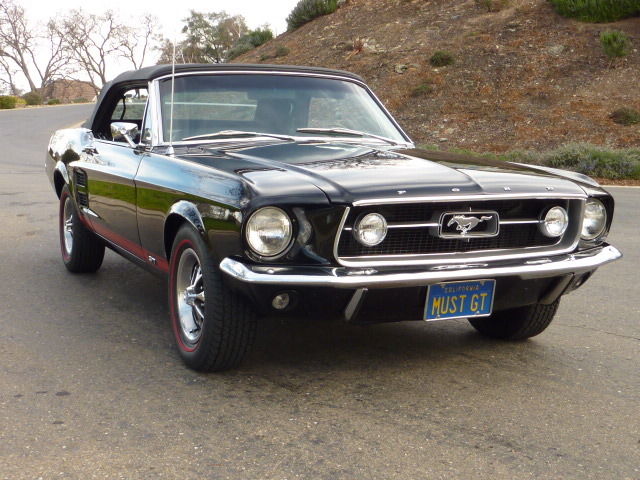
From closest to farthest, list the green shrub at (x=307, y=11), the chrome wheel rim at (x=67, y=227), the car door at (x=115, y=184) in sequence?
the car door at (x=115, y=184)
the chrome wheel rim at (x=67, y=227)
the green shrub at (x=307, y=11)

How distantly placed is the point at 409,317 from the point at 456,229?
451 mm

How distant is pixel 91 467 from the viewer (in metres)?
3.08

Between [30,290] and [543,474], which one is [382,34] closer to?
[30,290]

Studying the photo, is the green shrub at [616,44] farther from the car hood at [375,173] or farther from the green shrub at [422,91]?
the car hood at [375,173]

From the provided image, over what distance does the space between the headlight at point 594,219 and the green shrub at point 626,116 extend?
18.1 meters

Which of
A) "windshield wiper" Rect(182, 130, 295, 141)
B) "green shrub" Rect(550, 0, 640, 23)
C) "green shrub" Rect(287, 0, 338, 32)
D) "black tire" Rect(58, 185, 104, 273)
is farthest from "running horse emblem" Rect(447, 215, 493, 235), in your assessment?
"green shrub" Rect(287, 0, 338, 32)

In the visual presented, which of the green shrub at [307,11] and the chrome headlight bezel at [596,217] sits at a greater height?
Answer: the green shrub at [307,11]

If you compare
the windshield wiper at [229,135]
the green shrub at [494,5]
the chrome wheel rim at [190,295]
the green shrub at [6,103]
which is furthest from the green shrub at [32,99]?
the chrome wheel rim at [190,295]

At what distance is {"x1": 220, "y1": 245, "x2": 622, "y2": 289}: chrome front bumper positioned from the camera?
3602 mm

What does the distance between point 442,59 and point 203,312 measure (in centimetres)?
2428

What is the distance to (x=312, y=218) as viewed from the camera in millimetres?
3648

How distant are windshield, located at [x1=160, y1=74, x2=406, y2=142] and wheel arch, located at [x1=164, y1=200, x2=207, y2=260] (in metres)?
0.68

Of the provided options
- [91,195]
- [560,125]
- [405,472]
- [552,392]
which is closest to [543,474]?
[405,472]

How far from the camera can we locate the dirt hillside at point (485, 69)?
22375 mm
